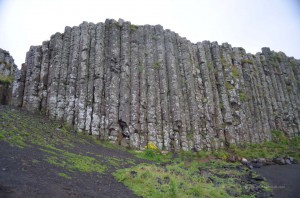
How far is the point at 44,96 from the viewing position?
98.5 feet

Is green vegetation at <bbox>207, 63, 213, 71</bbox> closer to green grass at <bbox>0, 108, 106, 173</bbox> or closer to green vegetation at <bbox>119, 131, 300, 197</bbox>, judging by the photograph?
green vegetation at <bbox>119, 131, 300, 197</bbox>

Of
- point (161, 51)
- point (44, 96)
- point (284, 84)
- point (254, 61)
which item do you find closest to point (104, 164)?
point (44, 96)

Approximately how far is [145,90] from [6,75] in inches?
822

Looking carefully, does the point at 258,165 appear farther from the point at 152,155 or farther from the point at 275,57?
the point at 275,57

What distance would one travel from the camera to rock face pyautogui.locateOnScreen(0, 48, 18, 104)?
102 ft

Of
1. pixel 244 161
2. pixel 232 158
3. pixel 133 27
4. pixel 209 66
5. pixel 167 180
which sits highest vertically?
pixel 133 27

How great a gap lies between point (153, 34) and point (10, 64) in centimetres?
2487

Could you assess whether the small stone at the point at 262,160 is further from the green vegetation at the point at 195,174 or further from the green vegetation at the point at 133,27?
the green vegetation at the point at 133,27

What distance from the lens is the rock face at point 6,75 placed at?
31.2 m

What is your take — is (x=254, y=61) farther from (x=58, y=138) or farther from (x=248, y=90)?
(x=58, y=138)

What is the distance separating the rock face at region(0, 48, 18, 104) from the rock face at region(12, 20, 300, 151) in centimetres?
194

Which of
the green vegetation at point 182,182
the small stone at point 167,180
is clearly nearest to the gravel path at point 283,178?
the green vegetation at point 182,182

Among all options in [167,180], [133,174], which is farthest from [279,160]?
[133,174]

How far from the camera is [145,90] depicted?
3161 cm
